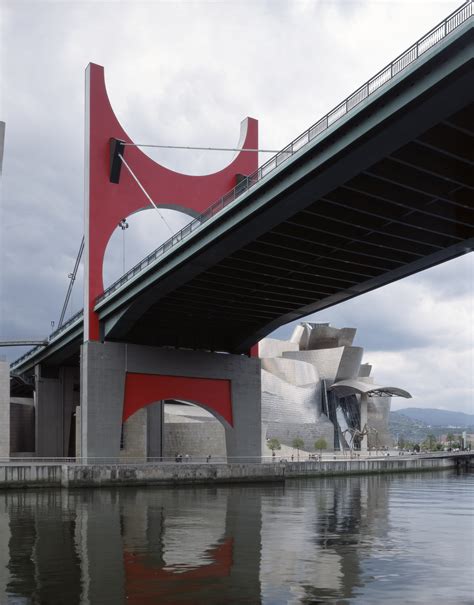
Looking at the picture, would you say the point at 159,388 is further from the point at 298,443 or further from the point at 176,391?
the point at 298,443

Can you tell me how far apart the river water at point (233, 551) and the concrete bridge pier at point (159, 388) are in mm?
10568

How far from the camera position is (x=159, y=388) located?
42.3m

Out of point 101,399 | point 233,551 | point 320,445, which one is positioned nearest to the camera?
point 233,551

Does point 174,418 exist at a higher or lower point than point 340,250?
lower

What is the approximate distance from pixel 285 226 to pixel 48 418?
1490 inches

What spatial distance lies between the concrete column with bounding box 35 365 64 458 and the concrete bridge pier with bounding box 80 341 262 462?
19.3 meters

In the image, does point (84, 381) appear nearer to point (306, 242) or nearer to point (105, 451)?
point (105, 451)

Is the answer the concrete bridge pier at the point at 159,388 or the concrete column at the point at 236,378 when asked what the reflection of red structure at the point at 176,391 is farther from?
the concrete column at the point at 236,378

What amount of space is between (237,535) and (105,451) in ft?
72.9

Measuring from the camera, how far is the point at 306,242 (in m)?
29.5

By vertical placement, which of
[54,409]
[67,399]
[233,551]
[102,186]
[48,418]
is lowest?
[233,551]

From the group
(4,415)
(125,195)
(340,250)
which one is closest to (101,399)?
(4,415)

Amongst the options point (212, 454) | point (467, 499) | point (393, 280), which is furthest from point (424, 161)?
point (212, 454)

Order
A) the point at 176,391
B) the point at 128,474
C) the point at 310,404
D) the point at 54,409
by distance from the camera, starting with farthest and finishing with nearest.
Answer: the point at 310,404 < the point at 54,409 < the point at 176,391 < the point at 128,474
